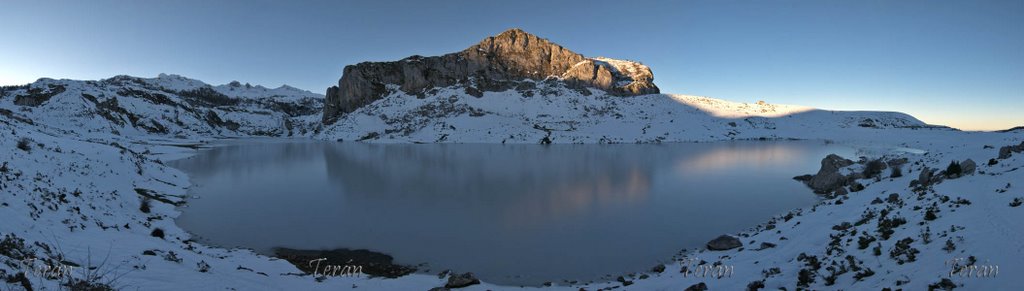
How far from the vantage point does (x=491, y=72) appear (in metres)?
154

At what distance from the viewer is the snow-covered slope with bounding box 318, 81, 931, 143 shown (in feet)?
339

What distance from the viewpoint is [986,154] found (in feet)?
66.1

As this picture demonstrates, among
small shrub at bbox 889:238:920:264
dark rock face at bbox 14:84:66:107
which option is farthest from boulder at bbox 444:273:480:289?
dark rock face at bbox 14:84:66:107

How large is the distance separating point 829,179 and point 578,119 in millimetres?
94603

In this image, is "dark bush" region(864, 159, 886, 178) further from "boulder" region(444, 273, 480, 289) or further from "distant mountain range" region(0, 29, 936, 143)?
"distant mountain range" region(0, 29, 936, 143)

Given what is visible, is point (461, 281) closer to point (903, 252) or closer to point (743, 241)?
point (903, 252)

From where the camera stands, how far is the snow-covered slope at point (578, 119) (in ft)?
339

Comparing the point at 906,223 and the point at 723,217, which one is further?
the point at 723,217

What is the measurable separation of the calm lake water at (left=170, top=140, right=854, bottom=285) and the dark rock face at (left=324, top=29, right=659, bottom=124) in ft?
382

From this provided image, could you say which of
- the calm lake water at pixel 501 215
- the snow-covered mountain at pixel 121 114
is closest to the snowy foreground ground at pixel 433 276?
the calm lake water at pixel 501 215

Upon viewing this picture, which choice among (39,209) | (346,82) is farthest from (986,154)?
(346,82)

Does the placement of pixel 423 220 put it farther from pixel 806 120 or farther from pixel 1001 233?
pixel 806 120

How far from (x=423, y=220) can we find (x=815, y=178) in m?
25.2

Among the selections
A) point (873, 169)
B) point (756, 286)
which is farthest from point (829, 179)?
point (756, 286)
